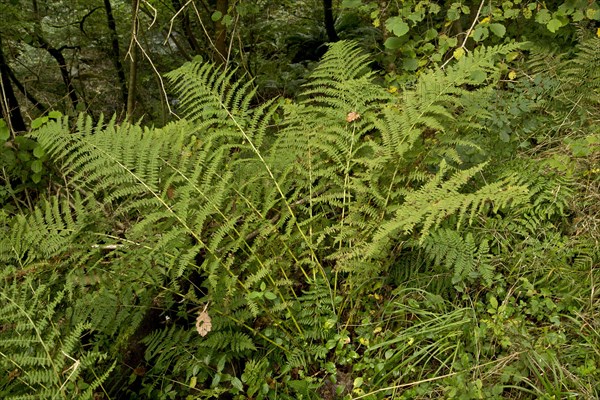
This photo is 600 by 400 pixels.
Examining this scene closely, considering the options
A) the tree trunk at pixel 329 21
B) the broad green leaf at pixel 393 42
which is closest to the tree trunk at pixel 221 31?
the tree trunk at pixel 329 21

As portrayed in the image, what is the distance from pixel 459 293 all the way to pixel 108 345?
135 cm

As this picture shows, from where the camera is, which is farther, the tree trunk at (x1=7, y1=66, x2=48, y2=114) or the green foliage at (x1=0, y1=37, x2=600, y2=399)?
the tree trunk at (x1=7, y1=66, x2=48, y2=114)

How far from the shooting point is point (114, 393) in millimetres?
1843

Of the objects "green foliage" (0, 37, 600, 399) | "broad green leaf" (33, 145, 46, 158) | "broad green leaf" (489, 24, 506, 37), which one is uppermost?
"broad green leaf" (33, 145, 46, 158)

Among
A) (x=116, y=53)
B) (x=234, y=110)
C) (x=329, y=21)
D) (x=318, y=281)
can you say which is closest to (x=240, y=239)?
(x=318, y=281)

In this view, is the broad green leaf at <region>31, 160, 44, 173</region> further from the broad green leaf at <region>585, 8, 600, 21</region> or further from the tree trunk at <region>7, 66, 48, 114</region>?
the broad green leaf at <region>585, 8, 600, 21</region>

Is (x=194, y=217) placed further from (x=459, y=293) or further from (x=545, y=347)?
(x=545, y=347)

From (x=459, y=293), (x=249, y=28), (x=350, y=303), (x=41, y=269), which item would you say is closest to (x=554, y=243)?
(x=459, y=293)

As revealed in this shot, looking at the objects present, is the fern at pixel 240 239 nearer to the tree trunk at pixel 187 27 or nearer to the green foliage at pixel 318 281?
the green foliage at pixel 318 281

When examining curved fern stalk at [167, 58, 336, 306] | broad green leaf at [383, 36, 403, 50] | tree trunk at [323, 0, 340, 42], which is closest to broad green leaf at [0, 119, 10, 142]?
curved fern stalk at [167, 58, 336, 306]

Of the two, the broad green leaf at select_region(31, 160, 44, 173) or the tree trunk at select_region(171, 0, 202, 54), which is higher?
the tree trunk at select_region(171, 0, 202, 54)

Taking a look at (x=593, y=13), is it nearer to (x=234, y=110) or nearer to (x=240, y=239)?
(x=234, y=110)

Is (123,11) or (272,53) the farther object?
(272,53)

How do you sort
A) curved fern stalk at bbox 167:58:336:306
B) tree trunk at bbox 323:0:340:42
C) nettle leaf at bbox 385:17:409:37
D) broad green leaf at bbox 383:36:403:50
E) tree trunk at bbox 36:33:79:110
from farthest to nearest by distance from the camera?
tree trunk at bbox 323:0:340:42 → tree trunk at bbox 36:33:79:110 → broad green leaf at bbox 383:36:403:50 → nettle leaf at bbox 385:17:409:37 → curved fern stalk at bbox 167:58:336:306
